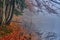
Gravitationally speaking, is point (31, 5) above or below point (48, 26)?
above

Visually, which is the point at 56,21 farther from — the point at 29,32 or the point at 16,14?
the point at 16,14

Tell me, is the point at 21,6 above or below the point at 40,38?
above

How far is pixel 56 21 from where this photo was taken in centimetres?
185

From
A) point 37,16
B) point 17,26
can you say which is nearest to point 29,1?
point 37,16

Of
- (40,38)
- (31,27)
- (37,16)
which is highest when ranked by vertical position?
(37,16)

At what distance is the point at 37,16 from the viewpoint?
182 cm

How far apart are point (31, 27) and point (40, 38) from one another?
0.51ft

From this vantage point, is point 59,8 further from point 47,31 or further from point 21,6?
point 21,6

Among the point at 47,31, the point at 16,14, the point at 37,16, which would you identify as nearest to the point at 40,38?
the point at 47,31

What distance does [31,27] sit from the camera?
5.88ft

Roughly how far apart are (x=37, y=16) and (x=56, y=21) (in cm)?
22

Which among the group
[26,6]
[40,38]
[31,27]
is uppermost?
[26,6]

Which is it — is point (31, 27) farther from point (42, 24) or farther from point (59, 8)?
point (59, 8)

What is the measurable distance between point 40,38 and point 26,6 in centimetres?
38
